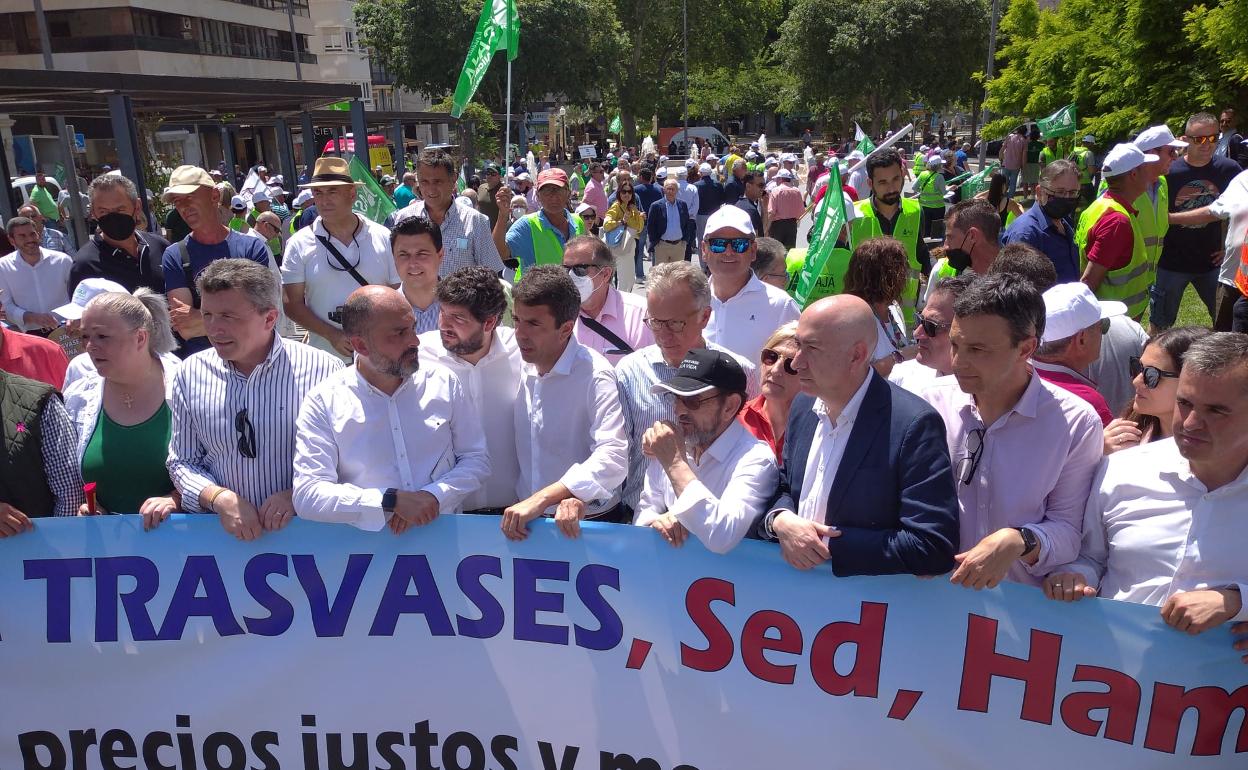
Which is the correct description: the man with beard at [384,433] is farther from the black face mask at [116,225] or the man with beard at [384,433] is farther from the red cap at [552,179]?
the red cap at [552,179]

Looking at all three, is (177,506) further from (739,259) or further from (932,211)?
(932,211)

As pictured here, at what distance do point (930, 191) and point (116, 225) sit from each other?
1115 centimetres

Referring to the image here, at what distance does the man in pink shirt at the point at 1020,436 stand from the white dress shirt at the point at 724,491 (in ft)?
1.95

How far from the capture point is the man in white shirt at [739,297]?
15.7 ft

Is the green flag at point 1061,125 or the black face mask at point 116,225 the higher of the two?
the green flag at point 1061,125

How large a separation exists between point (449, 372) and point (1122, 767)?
2.41m

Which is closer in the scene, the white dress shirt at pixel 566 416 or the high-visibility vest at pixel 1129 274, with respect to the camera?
the white dress shirt at pixel 566 416

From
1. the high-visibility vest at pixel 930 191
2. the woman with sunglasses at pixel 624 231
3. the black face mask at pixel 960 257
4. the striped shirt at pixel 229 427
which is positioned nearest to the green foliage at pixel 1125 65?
the high-visibility vest at pixel 930 191

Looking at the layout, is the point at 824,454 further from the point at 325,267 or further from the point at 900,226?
the point at 900,226

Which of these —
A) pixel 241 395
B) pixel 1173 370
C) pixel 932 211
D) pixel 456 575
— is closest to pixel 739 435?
pixel 456 575

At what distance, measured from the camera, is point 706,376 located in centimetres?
293

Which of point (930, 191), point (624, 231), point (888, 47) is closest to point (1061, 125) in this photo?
point (930, 191)

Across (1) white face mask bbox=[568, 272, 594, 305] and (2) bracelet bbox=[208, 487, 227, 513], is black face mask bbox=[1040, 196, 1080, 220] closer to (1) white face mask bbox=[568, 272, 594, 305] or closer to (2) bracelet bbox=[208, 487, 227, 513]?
(1) white face mask bbox=[568, 272, 594, 305]

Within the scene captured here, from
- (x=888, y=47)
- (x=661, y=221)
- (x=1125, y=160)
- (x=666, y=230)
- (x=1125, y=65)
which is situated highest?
(x=888, y=47)
